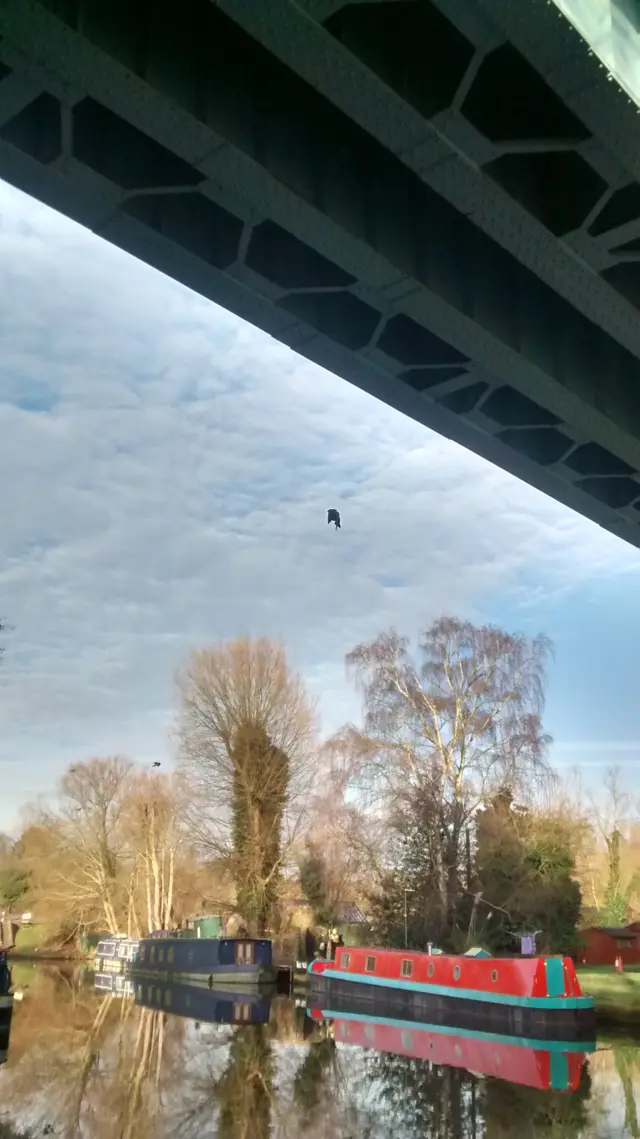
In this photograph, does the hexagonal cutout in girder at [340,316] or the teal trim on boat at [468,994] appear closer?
the hexagonal cutout in girder at [340,316]

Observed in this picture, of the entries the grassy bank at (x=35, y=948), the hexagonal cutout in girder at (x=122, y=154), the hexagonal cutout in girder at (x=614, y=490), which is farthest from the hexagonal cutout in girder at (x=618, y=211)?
the grassy bank at (x=35, y=948)

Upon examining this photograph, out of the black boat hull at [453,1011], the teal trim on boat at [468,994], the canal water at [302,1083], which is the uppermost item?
the teal trim on boat at [468,994]

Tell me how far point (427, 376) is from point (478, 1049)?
15.1 meters

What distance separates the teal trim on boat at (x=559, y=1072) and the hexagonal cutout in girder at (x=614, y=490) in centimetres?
920

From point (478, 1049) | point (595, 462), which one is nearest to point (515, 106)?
point (595, 462)

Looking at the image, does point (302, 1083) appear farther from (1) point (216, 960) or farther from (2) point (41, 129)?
(1) point (216, 960)

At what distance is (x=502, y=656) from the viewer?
1040 inches

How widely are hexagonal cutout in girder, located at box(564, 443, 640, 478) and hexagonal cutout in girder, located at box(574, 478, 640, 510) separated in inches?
14.3

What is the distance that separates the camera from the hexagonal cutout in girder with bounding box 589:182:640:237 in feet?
19.1

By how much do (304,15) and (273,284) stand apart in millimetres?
2446

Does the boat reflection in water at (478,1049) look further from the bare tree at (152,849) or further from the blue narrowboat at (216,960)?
the bare tree at (152,849)

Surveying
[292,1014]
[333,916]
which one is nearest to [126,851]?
[333,916]

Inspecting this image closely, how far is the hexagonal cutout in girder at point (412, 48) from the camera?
177 inches

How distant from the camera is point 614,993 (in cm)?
2230
